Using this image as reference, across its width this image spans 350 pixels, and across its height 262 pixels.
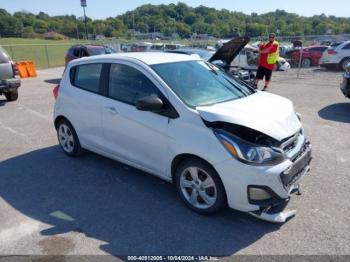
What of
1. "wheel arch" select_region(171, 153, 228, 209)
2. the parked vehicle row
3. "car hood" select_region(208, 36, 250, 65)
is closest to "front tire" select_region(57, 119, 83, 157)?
"wheel arch" select_region(171, 153, 228, 209)

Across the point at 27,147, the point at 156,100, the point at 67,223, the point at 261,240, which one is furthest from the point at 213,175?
the point at 27,147

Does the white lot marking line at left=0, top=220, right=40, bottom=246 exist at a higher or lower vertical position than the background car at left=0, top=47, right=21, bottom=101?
lower

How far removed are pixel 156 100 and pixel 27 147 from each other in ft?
11.6

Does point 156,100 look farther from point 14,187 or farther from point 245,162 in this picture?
point 14,187

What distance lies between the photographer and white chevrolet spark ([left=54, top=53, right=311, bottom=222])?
3.41m

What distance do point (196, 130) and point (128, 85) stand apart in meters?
1.28

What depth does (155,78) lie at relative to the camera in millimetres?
4070

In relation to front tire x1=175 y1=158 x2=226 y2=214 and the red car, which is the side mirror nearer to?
front tire x1=175 y1=158 x2=226 y2=214

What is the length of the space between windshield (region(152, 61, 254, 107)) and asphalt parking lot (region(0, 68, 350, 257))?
1.26m

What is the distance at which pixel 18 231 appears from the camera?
11.9 feet

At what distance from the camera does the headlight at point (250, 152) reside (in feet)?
11.0

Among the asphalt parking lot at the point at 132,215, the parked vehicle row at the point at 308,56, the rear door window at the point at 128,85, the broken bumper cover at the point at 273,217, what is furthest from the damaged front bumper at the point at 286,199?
the parked vehicle row at the point at 308,56

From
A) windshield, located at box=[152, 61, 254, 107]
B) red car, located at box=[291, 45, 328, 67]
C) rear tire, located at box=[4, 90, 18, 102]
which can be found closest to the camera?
windshield, located at box=[152, 61, 254, 107]

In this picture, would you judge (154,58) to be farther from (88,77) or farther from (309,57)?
(309,57)
